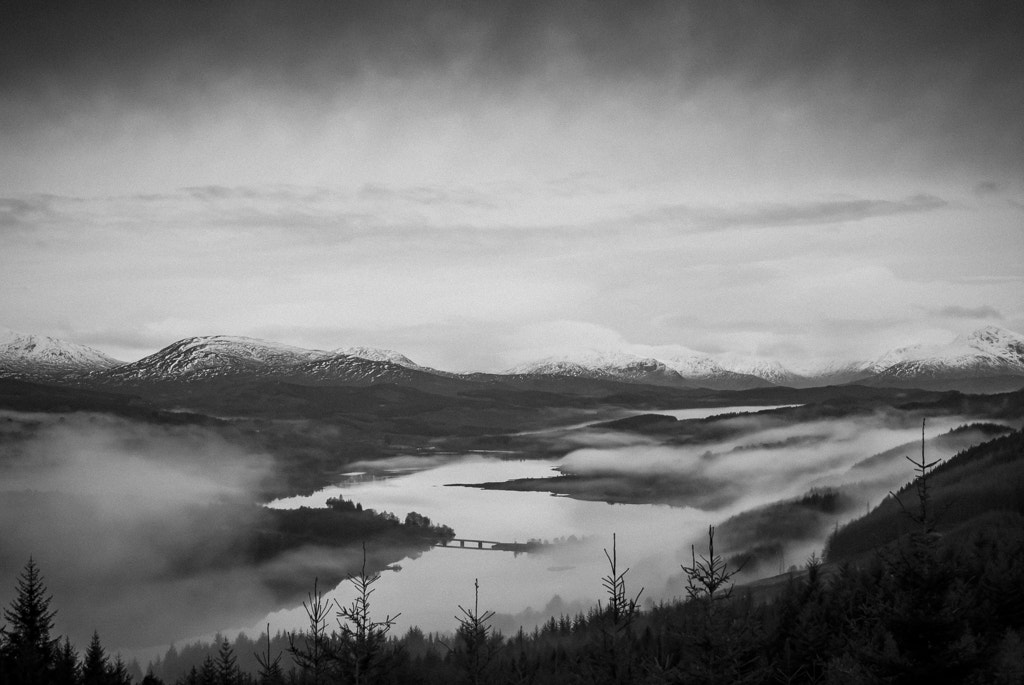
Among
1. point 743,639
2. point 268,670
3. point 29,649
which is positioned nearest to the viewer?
point 743,639

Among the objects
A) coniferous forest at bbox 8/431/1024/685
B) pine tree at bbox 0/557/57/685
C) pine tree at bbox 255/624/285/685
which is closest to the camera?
coniferous forest at bbox 8/431/1024/685

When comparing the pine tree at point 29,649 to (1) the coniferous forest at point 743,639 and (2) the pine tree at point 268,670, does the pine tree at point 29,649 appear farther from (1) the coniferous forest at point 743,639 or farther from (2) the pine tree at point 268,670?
(2) the pine tree at point 268,670

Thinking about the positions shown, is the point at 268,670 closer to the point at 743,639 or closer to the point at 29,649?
the point at 743,639

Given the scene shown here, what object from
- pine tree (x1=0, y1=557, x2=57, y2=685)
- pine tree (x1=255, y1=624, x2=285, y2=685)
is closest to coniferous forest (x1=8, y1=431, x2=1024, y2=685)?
pine tree (x1=0, y1=557, x2=57, y2=685)

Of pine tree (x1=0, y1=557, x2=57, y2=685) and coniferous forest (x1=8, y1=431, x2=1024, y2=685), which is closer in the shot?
coniferous forest (x1=8, y1=431, x2=1024, y2=685)

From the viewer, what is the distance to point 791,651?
7862cm

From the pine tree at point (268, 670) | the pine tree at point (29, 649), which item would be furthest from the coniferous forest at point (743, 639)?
the pine tree at point (268, 670)

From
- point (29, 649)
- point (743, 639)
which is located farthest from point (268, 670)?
point (29, 649)

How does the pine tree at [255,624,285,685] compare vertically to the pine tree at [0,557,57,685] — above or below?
above

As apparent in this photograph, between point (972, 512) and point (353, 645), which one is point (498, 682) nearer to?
point (353, 645)

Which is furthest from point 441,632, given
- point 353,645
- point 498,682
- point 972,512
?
point 353,645

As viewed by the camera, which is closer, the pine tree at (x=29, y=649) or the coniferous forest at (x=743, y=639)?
the coniferous forest at (x=743, y=639)

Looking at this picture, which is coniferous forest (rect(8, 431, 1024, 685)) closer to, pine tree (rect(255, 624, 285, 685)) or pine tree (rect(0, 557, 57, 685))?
pine tree (rect(0, 557, 57, 685))

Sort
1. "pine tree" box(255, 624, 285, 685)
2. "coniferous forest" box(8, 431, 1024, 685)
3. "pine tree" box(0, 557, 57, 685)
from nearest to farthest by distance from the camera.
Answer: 1. "coniferous forest" box(8, 431, 1024, 685)
2. "pine tree" box(255, 624, 285, 685)
3. "pine tree" box(0, 557, 57, 685)
